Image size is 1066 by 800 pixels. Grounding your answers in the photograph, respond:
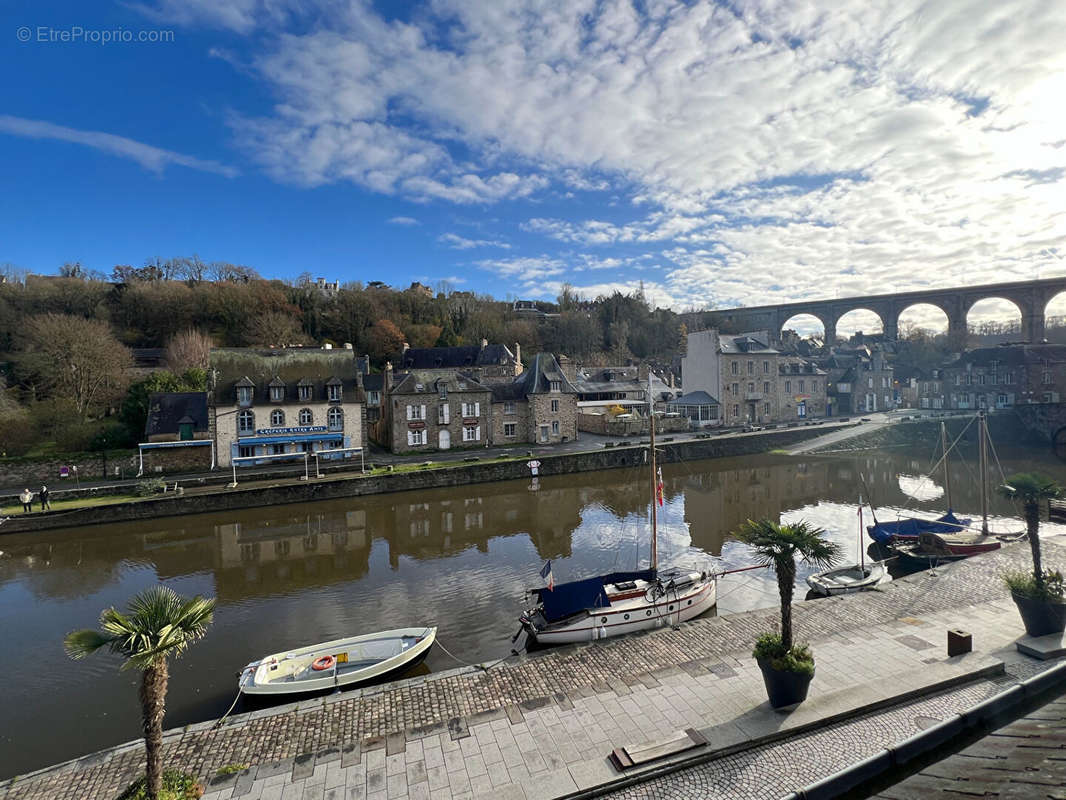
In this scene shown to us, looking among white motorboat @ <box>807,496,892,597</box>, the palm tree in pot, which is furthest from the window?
the palm tree in pot

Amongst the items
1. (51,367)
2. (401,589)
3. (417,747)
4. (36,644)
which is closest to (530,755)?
(417,747)

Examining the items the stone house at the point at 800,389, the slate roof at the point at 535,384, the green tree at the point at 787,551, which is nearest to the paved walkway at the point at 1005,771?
the green tree at the point at 787,551

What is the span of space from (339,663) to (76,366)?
1328 inches

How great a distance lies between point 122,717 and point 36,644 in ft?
17.1

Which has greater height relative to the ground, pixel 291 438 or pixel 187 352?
pixel 187 352

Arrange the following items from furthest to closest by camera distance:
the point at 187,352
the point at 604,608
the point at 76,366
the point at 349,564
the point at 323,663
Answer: the point at 187,352 < the point at 76,366 < the point at 349,564 < the point at 604,608 < the point at 323,663

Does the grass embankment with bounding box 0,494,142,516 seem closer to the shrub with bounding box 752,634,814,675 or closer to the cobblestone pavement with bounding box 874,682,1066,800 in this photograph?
the shrub with bounding box 752,634,814,675

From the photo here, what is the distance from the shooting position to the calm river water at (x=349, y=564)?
9.15 meters

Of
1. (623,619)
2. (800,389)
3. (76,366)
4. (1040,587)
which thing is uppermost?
(76,366)

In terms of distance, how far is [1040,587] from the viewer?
25.5ft

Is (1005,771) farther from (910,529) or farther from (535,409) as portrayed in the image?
(535,409)

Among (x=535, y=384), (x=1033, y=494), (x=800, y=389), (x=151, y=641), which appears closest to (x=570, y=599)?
(x=151, y=641)

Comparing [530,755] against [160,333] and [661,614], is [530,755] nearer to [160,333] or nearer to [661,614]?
[661,614]

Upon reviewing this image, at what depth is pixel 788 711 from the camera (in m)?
6.42
